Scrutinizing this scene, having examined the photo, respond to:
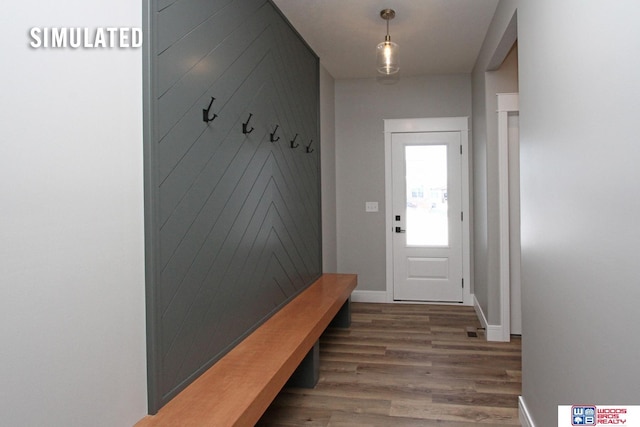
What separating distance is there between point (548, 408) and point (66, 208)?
6.96 feet

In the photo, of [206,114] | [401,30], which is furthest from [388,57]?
[206,114]

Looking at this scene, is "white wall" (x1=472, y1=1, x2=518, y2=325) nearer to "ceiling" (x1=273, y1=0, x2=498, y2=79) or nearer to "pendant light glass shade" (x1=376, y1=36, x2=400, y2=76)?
"ceiling" (x1=273, y1=0, x2=498, y2=79)

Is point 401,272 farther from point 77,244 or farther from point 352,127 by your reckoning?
point 77,244

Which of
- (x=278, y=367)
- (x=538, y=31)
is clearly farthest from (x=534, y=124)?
(x=278, y=367)

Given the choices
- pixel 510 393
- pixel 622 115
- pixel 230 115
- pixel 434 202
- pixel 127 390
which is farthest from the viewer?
pixel 434 202

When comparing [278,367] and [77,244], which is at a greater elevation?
[77,244]

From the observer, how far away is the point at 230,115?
2.41m

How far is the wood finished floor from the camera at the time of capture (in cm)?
258

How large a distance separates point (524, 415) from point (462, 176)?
3100 millimetres

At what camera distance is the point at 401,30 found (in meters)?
3.75

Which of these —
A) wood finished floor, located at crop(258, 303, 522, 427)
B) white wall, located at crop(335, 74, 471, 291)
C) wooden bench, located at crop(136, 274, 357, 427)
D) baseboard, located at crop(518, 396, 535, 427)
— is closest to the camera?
wooden bench, located at crop(136, 274, 357, 427)

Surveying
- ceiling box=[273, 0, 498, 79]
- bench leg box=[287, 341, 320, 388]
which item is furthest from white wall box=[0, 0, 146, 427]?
ceiling box=[273, 0, 498, 79]

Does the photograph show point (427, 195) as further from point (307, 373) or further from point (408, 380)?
point (307, 373)

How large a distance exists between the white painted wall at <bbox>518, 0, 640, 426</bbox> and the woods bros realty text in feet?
5.21
